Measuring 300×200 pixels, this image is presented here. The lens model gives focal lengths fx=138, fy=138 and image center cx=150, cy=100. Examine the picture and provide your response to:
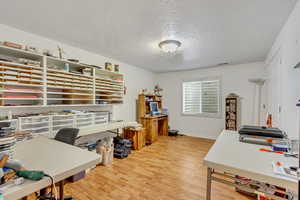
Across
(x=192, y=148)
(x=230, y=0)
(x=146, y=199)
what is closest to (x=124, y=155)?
(x=146, y=199)

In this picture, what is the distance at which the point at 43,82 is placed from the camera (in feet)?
6.93

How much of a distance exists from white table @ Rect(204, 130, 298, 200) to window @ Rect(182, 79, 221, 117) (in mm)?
3192

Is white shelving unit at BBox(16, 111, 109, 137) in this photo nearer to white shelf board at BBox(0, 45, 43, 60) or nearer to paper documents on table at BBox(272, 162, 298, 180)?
white shelf board at BBox(0, 45, 43, 60)

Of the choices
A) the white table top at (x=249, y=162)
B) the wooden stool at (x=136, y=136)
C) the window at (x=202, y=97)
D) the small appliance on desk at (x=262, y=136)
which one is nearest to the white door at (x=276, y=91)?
the small appliance on desk at (x=262, y=136)

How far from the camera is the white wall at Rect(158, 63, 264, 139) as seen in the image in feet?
13.0

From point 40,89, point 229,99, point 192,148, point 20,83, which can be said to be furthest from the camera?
point 229,99

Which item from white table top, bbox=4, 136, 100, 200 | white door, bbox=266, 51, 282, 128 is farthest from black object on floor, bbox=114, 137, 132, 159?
white door, bbox=266, 51, 282, 128

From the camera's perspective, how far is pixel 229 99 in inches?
156

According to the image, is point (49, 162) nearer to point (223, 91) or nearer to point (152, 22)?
point (152, 22)

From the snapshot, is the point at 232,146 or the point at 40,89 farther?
the point at 40,89

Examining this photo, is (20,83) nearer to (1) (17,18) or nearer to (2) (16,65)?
(2) (16,65)

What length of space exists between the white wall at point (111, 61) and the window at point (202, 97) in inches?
55.6

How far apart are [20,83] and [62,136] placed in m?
0.96

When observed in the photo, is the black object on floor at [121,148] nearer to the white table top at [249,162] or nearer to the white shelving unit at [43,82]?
the white shelving unit at [43,82]
